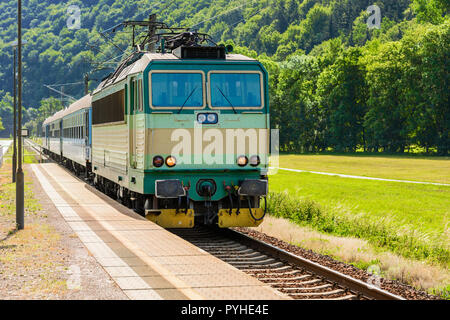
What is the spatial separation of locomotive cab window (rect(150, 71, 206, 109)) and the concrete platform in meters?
2.66

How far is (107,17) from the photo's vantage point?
106m

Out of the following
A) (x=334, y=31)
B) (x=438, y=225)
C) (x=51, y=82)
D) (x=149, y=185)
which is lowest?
(x=438, y=225)

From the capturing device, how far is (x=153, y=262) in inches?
404

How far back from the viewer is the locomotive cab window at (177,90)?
13672mm

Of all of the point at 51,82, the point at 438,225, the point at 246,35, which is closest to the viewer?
the point at 438,225

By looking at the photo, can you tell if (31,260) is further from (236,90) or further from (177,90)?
(236,90)

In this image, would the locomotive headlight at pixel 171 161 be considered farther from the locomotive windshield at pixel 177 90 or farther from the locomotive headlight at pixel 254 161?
the locomotive headlight at pixel 254 161

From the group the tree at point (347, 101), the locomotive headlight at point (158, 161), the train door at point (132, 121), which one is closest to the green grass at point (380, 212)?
the locomotive headlight at point (158, 161)

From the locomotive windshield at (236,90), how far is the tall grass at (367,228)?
4.31 meters

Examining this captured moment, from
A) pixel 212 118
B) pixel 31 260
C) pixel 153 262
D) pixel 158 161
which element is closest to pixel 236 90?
pixel 212 118

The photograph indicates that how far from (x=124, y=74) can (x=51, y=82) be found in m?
163

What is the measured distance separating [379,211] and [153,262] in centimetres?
1352
